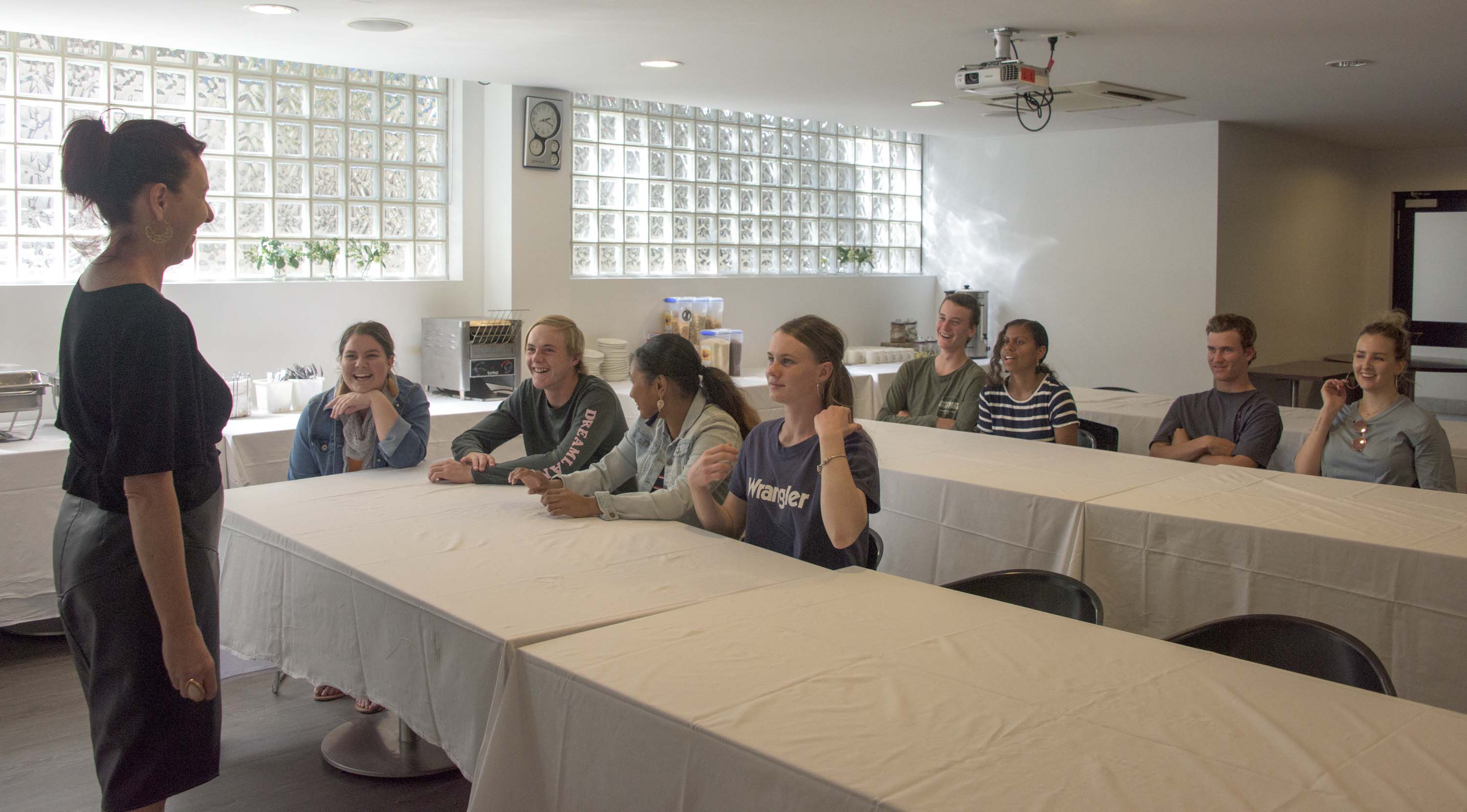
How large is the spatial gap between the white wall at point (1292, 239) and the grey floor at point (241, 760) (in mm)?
5417

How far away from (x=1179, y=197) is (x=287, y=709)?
5.49 metres

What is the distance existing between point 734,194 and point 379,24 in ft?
9.48

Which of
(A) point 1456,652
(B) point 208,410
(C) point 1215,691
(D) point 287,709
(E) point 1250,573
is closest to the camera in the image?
(C) point 1215,691

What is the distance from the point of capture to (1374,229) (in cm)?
827

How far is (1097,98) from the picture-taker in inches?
198

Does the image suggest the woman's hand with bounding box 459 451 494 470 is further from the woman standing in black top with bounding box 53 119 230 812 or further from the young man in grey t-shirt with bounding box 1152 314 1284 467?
the young man in grey t-shirt with bounding box 1152 314 1284 467

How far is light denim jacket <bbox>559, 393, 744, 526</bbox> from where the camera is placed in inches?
98.8

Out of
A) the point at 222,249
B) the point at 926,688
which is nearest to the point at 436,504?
the point at 926,688

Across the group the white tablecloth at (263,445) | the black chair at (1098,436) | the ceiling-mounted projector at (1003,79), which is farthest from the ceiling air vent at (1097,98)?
the white tablecloth at (263,445)

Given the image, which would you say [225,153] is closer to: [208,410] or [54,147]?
[54,147]

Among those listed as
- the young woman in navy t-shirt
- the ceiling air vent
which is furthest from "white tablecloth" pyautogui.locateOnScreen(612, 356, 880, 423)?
the young woman in navy t-shirt

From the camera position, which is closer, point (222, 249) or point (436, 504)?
point (436, 504)

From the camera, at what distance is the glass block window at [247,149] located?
165 inches

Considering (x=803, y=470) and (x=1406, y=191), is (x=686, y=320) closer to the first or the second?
(x=803, y=470)
